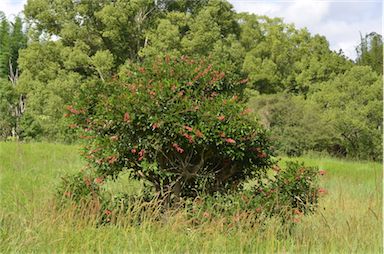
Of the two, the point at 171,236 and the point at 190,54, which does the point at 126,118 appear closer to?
the point at 171,236

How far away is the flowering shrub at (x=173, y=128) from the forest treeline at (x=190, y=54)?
14.4 m

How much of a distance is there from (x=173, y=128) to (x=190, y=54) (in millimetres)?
20002

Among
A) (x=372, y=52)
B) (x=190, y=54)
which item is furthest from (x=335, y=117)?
(x=372, y=52)

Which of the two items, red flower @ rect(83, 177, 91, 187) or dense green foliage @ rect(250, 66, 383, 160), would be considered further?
dense green foliage @ rect(250, 66, 383, 160)

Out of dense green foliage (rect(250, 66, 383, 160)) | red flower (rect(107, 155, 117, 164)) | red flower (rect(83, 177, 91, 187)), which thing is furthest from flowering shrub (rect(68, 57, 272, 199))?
dense green foliage (rect(250, 66, 383, 160))

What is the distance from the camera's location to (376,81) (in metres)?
24.4

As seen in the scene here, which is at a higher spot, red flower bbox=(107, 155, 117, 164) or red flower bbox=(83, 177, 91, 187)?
red flower bbox=(107, 155, 117, 164)

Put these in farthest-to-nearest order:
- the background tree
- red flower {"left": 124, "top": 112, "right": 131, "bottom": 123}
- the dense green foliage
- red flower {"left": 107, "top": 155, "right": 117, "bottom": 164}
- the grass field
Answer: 1. the background tree
2. the dense green foliage
3. red flower {"left": 107, "top": 155, "right": 117, "bottom": 164}
4. red flower {"left": 124, "top": 112, "right": 131, "bottom": 123}
5. the grass field

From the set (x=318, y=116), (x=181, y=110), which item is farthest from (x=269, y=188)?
(x=318, y=116)

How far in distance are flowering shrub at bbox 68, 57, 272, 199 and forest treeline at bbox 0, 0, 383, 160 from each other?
14.4 m

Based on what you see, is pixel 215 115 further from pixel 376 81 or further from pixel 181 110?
pixel 376 81

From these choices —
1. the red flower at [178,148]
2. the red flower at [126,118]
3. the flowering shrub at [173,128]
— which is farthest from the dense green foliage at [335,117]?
the red flower at [126,118]

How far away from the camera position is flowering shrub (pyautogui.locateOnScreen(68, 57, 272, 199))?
468cm

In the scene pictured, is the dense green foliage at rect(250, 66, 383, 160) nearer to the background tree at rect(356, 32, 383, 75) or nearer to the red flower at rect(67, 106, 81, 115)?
the background tree at rect(356, 32, 383, 75)
